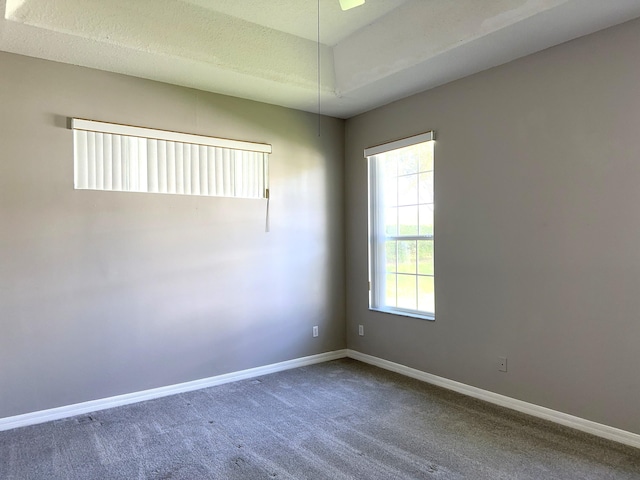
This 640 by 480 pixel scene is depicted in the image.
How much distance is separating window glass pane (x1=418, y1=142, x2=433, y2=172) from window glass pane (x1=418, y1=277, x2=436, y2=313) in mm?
1005

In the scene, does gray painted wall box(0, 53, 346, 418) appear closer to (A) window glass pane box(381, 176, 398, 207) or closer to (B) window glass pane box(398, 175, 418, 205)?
(A) window glass pane box(381, 176, 398, 207)

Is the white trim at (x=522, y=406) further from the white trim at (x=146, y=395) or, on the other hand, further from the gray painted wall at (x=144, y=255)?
the gray painted wall at (x=144, y=255)

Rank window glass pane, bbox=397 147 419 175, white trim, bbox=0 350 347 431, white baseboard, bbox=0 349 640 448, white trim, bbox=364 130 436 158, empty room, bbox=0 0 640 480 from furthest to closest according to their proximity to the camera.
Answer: window glass pane, bbox=397 147 419 175 < white trim, bbox=364 130 436 158 < white trim, bbox=0 350 347 431 < white baseboard, bbox=0 349 640 448 < empty room, bbox=0 0 640 480

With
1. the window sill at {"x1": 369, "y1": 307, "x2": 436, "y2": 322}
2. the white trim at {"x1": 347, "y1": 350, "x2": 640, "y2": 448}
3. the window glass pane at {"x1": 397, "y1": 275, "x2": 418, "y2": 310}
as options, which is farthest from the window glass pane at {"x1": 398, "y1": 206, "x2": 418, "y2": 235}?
the white trim at {"x1": 347, "y1": 350, "x2": 640, "y2": 448}

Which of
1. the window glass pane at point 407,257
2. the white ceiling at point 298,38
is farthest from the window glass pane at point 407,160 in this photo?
the window glass pane at point 407,257

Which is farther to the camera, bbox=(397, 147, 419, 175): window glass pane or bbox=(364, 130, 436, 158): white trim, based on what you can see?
bbox=(397, 147, 419, 175): window glass pane

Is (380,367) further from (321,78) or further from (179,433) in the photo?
(321,78)

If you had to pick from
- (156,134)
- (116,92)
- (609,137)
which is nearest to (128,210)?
(156,134)

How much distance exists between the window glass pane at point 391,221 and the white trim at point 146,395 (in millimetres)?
1450

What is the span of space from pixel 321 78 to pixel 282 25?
0.56 m

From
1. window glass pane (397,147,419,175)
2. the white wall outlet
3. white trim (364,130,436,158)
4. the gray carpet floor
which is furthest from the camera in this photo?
window glass pane (397,147,419,175)

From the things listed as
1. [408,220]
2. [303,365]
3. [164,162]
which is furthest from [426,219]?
[164,162]

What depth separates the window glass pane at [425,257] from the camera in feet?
12.9

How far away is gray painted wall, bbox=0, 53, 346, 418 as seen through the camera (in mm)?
3121
